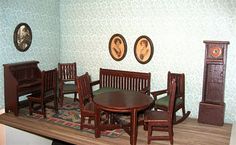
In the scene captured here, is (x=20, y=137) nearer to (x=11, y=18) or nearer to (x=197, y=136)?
(x=11, y=18)

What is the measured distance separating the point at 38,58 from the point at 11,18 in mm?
1287

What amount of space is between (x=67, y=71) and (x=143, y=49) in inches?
83.8

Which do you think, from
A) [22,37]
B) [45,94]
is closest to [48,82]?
[45,94]

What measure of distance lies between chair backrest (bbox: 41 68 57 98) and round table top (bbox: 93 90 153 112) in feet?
4.45

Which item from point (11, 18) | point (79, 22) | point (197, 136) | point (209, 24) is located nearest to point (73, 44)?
point (79, 22)

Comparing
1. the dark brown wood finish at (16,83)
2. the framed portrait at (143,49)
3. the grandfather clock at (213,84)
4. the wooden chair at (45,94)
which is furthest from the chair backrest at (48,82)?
the grandfather clock at (213,84)

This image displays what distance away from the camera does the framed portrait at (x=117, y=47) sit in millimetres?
6605

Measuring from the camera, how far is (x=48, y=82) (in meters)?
5.82

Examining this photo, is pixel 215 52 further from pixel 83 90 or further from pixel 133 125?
pixel 83 90

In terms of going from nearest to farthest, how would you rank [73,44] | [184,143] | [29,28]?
1. [184,143]
2. [29,28]
3. [73,44]

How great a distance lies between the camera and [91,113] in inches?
195

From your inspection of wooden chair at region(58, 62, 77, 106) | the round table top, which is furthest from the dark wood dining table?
wooden chair at region(58, 62, 77, 106)

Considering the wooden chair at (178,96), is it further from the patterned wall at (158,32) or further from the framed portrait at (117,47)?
the framed portrait at (117,47)

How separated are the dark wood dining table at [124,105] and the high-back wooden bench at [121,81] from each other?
1008 millimetres
